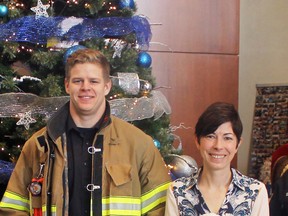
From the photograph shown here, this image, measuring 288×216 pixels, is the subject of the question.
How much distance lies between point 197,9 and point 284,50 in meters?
1.11

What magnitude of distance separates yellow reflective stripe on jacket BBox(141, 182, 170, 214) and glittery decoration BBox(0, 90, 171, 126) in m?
0.97

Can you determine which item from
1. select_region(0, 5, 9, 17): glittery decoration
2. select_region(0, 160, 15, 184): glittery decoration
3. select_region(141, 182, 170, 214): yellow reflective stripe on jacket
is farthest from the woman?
select_region(0, 5, 9, 17): glittery decoration

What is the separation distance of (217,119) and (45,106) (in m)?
1.40

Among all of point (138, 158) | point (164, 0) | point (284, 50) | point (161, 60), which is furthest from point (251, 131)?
point (138, 158)

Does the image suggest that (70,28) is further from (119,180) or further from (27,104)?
(119,180)

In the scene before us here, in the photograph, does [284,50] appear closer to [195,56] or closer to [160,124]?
[195,56]

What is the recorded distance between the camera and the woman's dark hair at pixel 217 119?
2023 millimetres

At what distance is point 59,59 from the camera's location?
3170 mm

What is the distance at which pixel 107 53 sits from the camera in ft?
10.6

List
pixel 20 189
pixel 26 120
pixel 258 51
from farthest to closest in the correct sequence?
1. pixel 258 51
2. pixel 26 120
3. pixel 20 189

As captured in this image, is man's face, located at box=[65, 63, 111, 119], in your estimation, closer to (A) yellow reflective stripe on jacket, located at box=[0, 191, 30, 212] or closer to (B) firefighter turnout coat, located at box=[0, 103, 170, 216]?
(B) firefighter turnout coat, located at box=[0, 103, 170, 216]

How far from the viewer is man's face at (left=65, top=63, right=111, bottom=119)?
2098 mm

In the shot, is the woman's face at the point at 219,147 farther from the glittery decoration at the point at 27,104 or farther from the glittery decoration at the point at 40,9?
the glittery decoration at the point at 40,9

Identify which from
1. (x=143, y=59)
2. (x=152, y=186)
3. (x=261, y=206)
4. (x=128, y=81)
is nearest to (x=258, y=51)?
(x=143, y=59)
